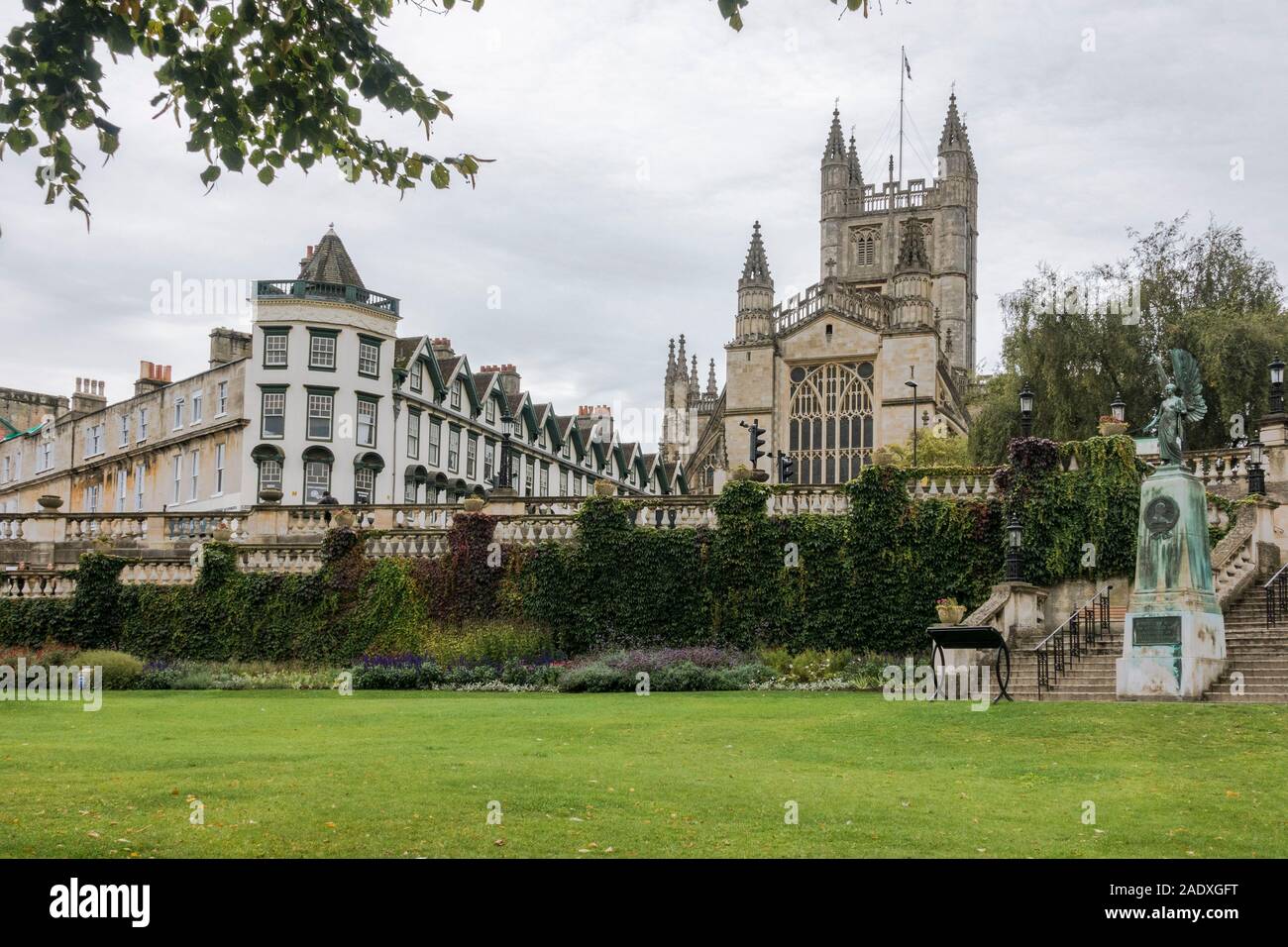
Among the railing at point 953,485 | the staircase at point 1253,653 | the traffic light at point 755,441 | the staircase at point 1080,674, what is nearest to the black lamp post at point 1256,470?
the staircase at point 1253,653

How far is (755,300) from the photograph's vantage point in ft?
226

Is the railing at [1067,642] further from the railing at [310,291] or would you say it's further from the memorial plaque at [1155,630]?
the railing at [310,291]

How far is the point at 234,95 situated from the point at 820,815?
7452 mm

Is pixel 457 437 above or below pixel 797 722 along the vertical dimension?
above

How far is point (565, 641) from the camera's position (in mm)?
33625

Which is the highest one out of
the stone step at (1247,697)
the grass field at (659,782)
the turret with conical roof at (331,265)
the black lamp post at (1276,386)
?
the turret with conical roof at (331,265)

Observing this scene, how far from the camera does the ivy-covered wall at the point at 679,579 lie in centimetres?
3092

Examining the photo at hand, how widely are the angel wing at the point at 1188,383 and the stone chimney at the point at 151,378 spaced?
1893 inches

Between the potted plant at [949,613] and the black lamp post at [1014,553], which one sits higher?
the black lamp post at [1014,553]

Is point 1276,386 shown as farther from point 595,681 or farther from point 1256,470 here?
point 595,681

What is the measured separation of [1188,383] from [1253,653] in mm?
4607
